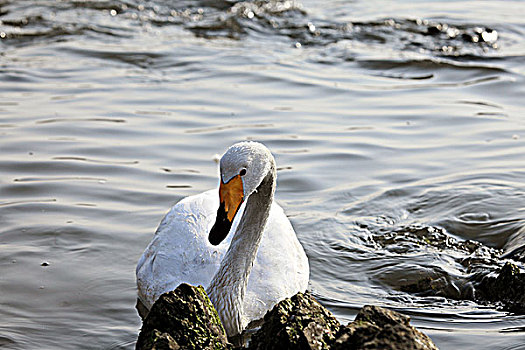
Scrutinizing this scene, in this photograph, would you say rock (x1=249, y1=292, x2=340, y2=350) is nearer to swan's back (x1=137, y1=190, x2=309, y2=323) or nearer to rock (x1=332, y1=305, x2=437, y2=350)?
rock (x1=332, y1=305, x2=437, y2=350)

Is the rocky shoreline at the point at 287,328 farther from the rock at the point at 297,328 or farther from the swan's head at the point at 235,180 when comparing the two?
the swan's head at the point at 235,180

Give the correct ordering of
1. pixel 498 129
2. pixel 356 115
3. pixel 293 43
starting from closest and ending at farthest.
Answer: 1. pixel 498 129
2. pixel 356 115
3. pixel 293 43

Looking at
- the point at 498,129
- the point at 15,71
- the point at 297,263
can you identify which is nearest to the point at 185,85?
the point at 15,71

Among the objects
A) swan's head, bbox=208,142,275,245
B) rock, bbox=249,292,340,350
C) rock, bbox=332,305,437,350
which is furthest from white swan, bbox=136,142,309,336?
rock, bbox=332,305,437,350

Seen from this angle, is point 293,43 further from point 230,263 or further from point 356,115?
point 230,263

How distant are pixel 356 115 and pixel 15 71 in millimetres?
4826

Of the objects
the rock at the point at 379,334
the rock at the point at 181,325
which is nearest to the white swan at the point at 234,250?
the rock at the point at 181,325

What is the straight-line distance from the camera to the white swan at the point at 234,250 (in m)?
4.88

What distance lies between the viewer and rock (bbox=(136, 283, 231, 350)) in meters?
3.86

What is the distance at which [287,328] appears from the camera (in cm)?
375

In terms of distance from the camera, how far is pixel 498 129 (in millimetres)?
9477

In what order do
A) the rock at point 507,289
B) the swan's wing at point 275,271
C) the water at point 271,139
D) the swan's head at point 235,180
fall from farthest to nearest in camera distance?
1. the water at point 271,139
2. the rock at point 507,289
3. the swan's wing at point 275,271
4. the swan's head at point 235,180

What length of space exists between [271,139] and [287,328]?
18.2ft

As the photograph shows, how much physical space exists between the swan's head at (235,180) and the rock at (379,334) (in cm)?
143
